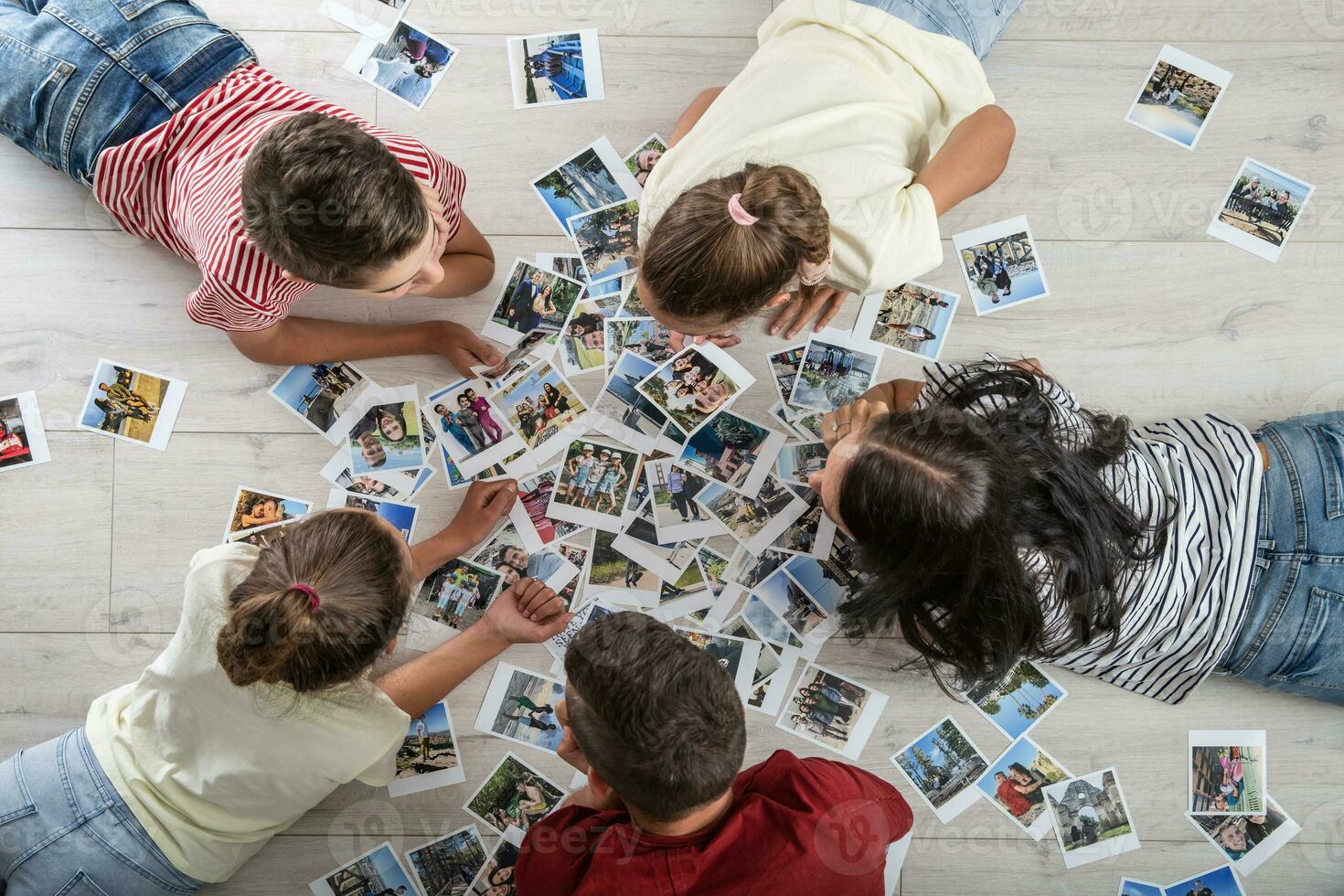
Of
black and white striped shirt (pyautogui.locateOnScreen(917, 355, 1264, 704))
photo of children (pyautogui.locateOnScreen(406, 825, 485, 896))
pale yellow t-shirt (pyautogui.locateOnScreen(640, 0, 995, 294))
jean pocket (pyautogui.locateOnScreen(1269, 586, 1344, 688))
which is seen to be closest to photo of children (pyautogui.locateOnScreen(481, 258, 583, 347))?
pale yellow t-shirt (pyautogui.locateOnScreen(640, 0, 995, 294))

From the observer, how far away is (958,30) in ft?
4.13

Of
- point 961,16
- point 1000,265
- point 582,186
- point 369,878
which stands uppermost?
point 961,16

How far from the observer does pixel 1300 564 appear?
1.21m

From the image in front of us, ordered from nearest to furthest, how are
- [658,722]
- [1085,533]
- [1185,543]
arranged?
[658,722] → [1085,533] → [1185,543]

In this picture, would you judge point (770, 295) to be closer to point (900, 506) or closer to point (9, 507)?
point (900, 506)

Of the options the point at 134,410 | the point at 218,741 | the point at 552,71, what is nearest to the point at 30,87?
the point at 134,410

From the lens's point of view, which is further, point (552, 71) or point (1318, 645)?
point (552, 71)

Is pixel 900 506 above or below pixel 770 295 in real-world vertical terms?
below

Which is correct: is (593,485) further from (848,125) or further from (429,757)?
(848,125)

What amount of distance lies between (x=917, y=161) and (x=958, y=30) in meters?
0.21

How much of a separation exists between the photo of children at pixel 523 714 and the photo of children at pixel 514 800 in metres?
0.05

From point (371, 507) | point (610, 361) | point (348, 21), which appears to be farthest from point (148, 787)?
point (348, 21)

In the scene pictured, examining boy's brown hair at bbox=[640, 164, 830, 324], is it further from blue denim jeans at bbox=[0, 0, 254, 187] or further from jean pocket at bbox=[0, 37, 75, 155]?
jean pocket at bbox=[0, 37, 75, 155]

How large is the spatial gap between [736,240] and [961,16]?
1.97 feet
